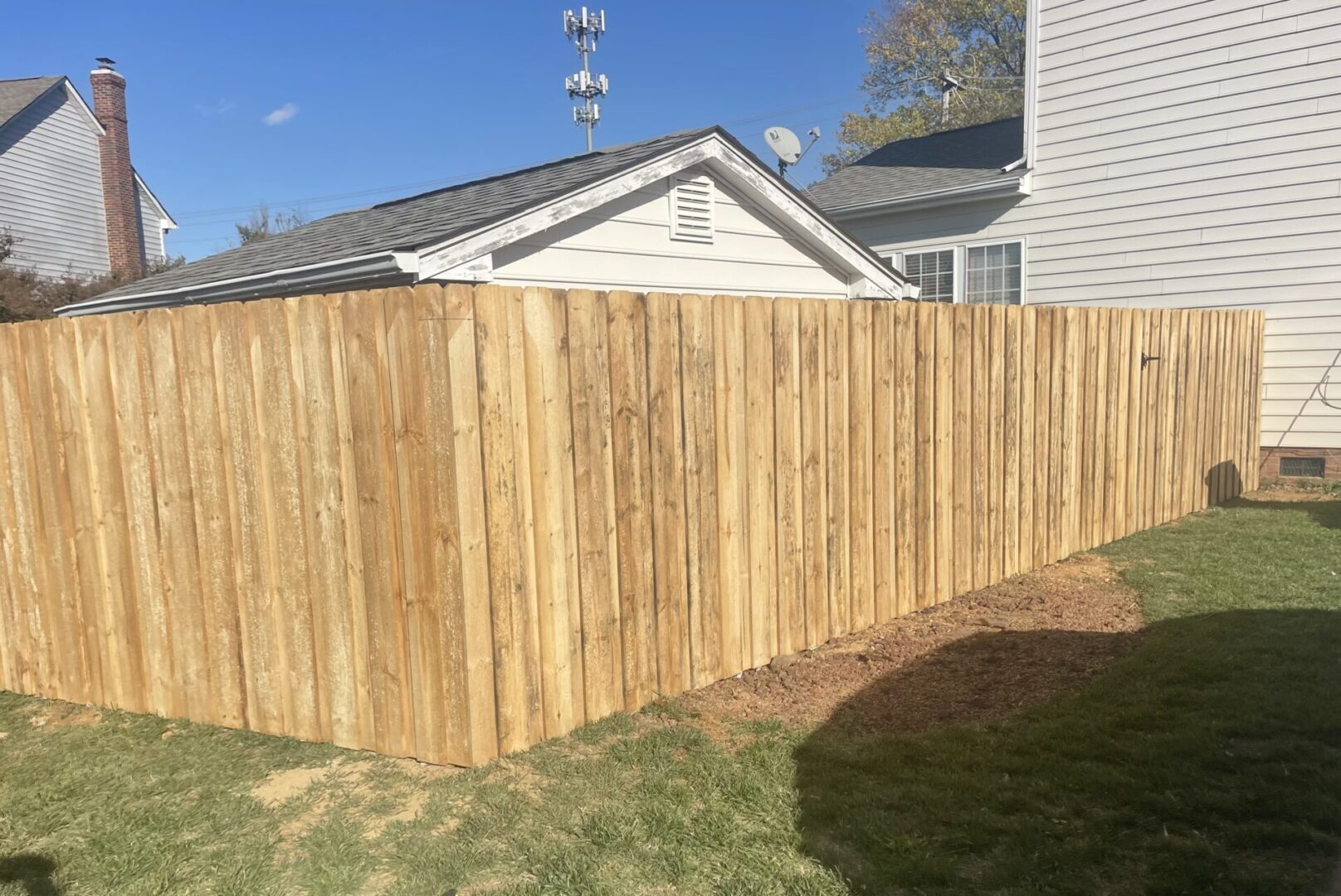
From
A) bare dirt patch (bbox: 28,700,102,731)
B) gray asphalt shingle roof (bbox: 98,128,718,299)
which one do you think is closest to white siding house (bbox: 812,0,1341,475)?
gray asphalt shingle roof (bbox: 98,128,718,299)

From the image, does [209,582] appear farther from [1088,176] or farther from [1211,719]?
[1088,176]

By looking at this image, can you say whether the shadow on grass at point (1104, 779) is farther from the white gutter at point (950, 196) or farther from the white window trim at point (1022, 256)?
the white gutter at point (950, 196)

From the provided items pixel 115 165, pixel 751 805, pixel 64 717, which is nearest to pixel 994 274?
pixel 751 805

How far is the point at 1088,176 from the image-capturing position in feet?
39.5

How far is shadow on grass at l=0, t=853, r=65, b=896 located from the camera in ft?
10.1

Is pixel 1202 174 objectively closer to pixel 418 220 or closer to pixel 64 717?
pixel 418 220

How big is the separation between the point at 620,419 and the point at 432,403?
0.92m

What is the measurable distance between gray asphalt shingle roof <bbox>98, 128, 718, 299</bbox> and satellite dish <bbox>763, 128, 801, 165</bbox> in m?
6.24

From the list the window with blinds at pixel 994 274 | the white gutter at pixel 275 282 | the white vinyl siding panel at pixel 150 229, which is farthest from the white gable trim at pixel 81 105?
the window with blinds at pixel 994 274

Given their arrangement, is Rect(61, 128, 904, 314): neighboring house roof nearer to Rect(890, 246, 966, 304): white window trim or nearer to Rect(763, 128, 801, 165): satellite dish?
Rect(890, 246, 966, 304): white window trim

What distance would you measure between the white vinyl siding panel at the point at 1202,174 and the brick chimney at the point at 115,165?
2280 centimetres

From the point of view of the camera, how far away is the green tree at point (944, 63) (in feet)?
108

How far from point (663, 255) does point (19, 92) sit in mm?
21644

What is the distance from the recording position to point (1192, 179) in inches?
439
